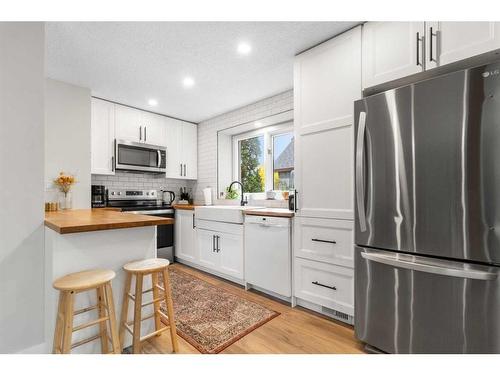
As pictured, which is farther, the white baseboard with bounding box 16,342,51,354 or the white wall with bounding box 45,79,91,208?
the white wall with bounding box 45,79,91,208

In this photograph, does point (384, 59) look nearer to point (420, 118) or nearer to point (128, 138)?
point (420, 118)

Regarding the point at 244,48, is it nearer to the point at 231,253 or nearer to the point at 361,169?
the point at 361,169

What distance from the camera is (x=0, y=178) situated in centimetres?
152

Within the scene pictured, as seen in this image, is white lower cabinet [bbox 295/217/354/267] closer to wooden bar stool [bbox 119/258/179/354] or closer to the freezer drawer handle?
the freezer drawer handle

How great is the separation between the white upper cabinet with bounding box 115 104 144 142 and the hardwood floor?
8.85 feet

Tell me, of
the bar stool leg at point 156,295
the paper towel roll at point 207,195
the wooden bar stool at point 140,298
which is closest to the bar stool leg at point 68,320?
the wooden bar stool at point 140,298

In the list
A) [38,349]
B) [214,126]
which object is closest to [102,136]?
[214,126]

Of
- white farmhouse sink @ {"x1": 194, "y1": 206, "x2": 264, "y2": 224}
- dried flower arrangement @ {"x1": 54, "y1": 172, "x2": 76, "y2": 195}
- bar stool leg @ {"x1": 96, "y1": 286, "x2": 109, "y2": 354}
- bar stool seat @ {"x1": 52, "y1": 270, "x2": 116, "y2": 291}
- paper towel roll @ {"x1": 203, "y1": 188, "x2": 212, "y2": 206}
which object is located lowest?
bar stool leg @ {"x1": 96, "y1": 286, "x2": 109, "y2": 354}

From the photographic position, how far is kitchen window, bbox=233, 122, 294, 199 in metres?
3.36

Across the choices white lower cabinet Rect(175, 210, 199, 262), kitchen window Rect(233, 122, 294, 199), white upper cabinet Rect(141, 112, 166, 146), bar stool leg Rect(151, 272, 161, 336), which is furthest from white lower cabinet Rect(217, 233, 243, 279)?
white upper cabinet Rect(141, 112, 166, 146)

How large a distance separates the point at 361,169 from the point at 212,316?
5.48 ft

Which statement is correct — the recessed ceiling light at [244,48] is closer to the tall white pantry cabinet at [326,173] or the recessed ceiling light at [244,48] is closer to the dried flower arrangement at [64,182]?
the tall white pantry cabinet at [326,173]

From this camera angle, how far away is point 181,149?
13.5ft
